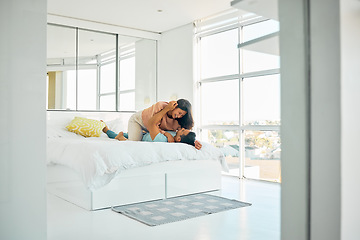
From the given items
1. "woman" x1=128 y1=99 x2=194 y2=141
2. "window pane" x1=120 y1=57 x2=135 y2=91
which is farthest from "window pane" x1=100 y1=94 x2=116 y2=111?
"woman" x1=128 y1=99 x2=194 y2=141

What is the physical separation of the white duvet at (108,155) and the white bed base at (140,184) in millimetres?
92

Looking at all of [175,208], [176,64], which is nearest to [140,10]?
[176,64]

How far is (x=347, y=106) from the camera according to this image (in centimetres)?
70

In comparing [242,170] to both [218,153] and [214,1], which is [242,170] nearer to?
[218,153]

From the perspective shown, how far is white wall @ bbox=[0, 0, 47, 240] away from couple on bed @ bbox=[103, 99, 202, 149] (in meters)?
2.42

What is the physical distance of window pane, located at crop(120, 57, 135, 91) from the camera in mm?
6609

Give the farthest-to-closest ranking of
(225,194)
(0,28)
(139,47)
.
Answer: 1. (139,47)
2. (225,194)
3. (0,28)

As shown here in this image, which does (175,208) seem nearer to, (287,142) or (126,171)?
(126,171)

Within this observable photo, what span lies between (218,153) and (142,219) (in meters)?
1.54

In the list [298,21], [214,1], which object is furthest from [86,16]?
[298,21]

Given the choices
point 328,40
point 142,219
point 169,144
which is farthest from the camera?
point 169,144

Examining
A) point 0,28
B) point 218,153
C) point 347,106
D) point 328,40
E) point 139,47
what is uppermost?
point 139,47

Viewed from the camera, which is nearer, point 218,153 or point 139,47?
point 218,153

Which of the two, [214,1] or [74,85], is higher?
[214,1]
